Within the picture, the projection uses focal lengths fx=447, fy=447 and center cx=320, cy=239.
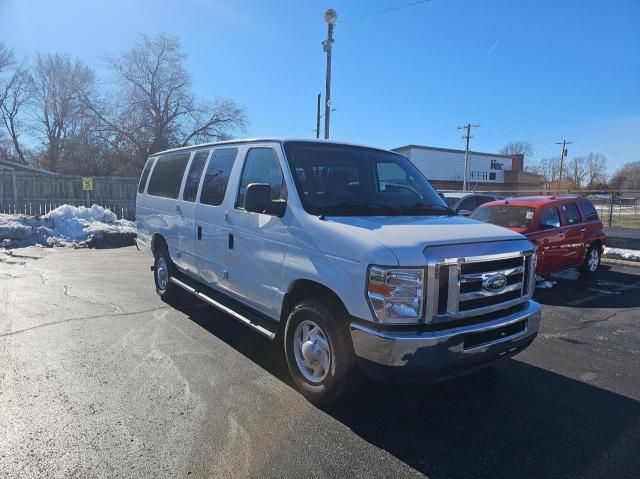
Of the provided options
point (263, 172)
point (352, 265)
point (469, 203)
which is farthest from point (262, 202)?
point (469, 203)

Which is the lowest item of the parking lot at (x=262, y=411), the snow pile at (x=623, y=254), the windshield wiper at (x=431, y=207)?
the parking lot at (x=262, y=411)

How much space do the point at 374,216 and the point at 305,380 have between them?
4.98 ft

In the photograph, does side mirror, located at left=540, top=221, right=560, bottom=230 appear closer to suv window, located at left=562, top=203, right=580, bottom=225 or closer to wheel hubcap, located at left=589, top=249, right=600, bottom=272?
suv window, located at left=562, top=203, right=580, bottom=225

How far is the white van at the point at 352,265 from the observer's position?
3064 mm

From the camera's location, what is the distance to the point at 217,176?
5.16 metres

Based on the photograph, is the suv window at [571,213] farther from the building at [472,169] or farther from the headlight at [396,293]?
the building at [472,169]

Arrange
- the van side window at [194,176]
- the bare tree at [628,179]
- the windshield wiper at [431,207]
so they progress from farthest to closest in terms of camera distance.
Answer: the bare tree at [628,179], the van side window at [194,176], the windshield wiper at [431,207]

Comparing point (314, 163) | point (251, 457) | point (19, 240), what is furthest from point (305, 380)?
point (19, 240)

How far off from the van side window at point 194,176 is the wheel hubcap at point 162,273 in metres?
1.41

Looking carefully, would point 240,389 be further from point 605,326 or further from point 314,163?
point 605,326

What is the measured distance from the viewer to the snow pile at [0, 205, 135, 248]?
1279 centimetres

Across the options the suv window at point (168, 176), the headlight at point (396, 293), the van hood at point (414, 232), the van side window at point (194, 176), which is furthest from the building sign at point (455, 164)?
the headlight at point (396, 293)

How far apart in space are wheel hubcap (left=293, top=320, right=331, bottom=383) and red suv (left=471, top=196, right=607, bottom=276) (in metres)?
5.53

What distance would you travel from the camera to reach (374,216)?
3902 mm
